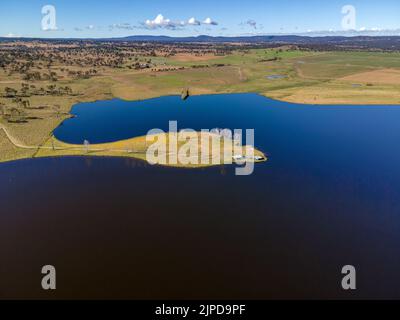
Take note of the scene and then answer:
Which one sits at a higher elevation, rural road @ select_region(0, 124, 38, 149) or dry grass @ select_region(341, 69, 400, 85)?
dry grass @ select_region(341, 69, 400, 85)

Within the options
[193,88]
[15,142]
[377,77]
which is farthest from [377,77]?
[15,142]

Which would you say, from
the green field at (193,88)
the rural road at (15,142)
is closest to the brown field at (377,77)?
the green field at (193,88)

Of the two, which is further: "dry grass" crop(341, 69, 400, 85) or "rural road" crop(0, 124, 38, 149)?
"dry grass" crop(341, 69, 400, 85)

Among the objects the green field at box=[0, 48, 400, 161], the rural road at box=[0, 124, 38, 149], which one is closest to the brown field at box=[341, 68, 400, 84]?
the green field at box=[0, 48, 400, 161]

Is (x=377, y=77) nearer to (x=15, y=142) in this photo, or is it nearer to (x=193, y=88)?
(x=193, y=88)

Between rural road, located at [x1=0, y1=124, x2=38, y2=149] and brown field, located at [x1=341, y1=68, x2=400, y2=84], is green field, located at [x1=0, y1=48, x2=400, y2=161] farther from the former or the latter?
rural road, located at [x1=0, y1=124, x2=38, y2=149]

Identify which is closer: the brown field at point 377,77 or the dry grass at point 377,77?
the dry grass at point 377,77

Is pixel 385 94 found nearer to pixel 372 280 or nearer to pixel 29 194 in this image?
pixel 372 280

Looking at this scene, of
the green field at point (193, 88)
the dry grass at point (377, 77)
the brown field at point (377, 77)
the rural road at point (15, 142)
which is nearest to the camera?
the rural road at point (15, 142)

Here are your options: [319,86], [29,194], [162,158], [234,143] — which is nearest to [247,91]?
[319,86]

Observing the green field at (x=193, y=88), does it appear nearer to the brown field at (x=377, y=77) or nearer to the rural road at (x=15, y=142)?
the brown field at (x=377, y=77)

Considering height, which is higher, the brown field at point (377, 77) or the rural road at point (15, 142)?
the brown field at point (377, 77)
